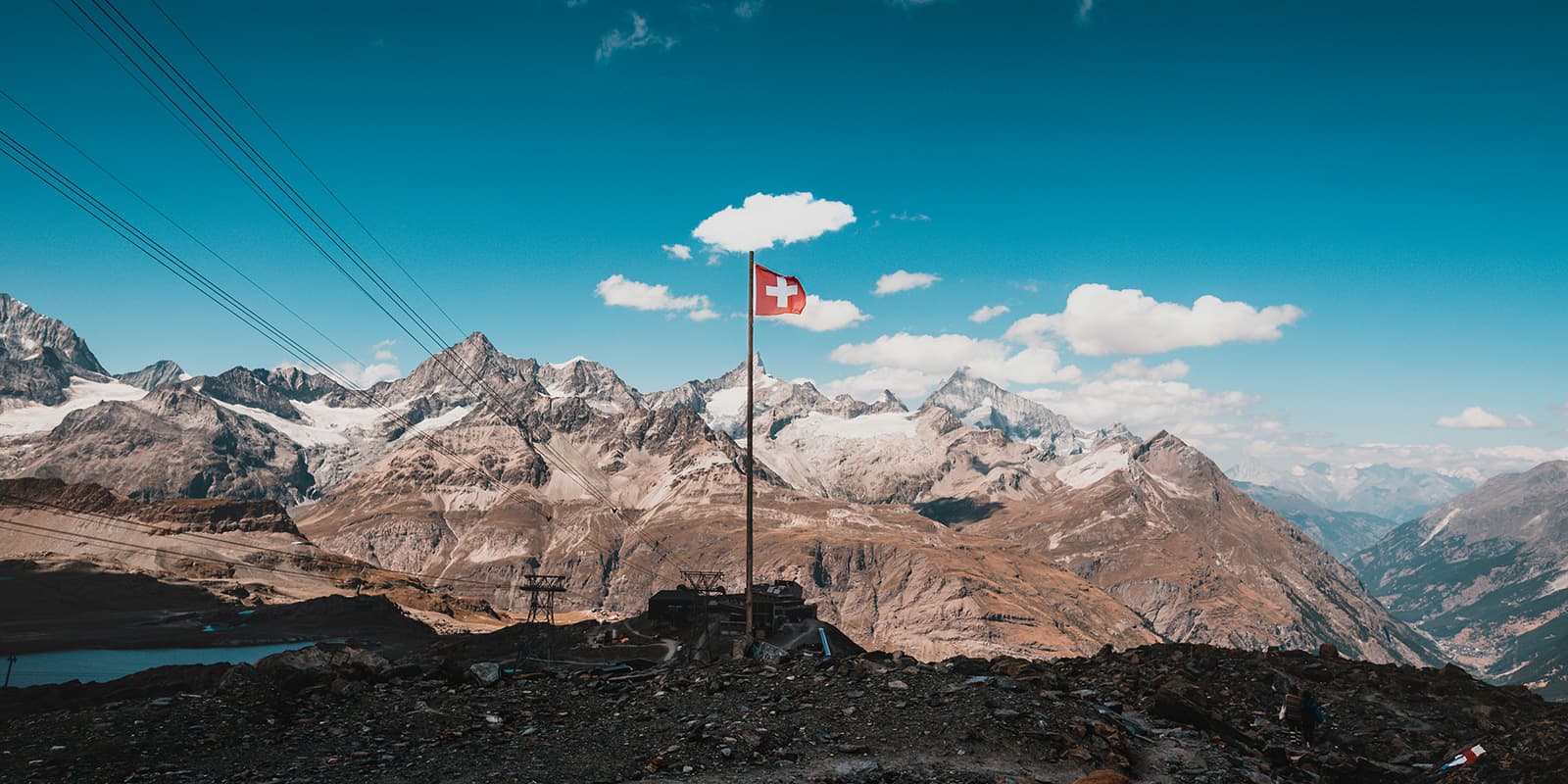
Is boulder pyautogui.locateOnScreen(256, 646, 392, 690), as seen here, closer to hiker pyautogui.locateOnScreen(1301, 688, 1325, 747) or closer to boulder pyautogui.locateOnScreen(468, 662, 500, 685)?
boulder pyautogui.locateOnScreen(468, 662, 500, 685)

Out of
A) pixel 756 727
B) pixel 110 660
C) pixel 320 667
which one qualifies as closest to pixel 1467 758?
pixel 756 727

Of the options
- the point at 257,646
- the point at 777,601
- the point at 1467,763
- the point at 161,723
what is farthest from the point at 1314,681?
the point at 257,646

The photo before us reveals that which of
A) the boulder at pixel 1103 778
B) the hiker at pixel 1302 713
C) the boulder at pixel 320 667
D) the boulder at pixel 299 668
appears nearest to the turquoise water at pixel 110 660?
the boulder at pixel 299 668

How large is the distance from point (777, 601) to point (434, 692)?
108995mm

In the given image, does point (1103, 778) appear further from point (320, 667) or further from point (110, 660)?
point (110, 660)

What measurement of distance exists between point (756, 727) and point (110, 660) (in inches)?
7235

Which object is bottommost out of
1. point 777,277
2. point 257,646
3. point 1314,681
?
point 257,646

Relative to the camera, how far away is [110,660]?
146 m

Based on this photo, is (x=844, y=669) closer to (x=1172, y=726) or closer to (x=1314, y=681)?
(x=1172, y=726)

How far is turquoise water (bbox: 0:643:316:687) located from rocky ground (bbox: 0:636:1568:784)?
140m

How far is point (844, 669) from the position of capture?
24.5 meters

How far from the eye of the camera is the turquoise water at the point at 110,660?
130 m

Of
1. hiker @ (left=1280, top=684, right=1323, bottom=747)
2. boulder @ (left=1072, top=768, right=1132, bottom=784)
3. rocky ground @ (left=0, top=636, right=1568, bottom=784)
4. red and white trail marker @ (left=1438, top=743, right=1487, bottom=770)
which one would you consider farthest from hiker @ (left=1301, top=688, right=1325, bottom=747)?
boulder @ (left=1072, top=768, right=1132, bottom=784)

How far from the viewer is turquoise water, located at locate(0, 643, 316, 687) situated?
130m
